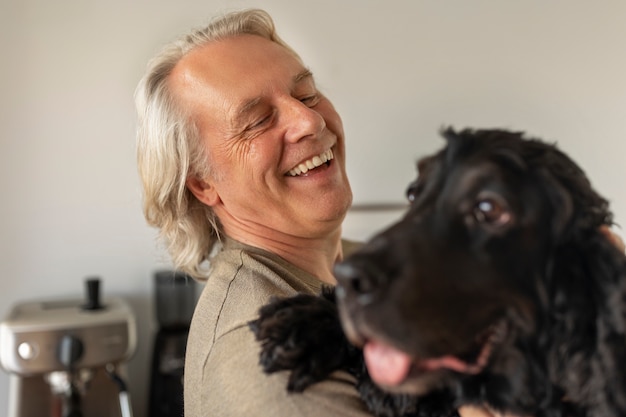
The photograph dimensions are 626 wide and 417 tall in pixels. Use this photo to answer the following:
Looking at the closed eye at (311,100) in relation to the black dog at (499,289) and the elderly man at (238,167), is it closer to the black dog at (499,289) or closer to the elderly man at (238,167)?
the elderly man at (238,167)

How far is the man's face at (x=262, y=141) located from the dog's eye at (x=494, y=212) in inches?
23.4

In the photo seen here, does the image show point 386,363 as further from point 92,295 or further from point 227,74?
point 92,295

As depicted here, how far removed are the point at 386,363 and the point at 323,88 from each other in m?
1.66

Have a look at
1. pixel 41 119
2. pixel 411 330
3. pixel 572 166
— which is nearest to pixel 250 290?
pixel 411 330

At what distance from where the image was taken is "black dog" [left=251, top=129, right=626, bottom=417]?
742 millimetres

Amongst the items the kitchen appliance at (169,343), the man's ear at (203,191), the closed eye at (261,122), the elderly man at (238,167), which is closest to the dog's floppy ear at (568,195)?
the elderly man at (238,167)

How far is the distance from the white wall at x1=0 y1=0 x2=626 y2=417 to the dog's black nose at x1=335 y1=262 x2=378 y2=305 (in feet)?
5.37

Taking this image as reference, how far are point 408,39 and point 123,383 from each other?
1948 millimetres

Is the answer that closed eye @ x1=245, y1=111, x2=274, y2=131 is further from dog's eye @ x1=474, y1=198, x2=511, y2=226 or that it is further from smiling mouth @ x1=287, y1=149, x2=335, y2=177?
dog's eye @ x1=474, y1=198, x2=511, y2=226

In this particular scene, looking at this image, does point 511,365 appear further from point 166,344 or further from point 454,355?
point 166,344

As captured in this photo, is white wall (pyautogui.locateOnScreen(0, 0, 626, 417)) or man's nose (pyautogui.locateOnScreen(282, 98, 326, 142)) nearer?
man's nose (pyautogui.locateOnScreen(282, 98, 326, 142))

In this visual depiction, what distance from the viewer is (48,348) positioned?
203 centimetres

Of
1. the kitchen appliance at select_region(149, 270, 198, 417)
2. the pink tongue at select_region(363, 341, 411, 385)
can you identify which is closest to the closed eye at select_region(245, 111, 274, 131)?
the pink tongue at select_region(363, 341, 411, 385)

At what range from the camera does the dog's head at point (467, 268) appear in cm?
74
